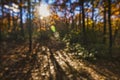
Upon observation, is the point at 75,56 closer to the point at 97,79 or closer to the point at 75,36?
the point at 97,79

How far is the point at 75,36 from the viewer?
24438 mm

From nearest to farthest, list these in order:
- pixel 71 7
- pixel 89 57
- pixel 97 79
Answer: pixel 97 79, pixel 89 57, pixel 71 7

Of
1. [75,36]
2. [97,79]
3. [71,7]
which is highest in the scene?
[71,7]

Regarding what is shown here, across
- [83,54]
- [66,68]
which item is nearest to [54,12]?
[83,54]

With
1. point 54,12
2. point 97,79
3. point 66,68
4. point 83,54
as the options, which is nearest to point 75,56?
point 83,54

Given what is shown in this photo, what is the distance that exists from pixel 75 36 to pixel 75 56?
27.1ft

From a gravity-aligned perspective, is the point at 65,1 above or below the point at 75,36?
above

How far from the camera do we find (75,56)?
645 inches

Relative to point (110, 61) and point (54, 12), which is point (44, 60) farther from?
point (54, 12)

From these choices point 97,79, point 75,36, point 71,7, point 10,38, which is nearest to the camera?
point 97,79

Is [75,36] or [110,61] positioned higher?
[75,36]

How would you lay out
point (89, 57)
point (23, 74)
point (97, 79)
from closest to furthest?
1. point (97, 79)
2. point (23, 74)
3. point (89, 57)

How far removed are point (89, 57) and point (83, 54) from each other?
2.09 feet

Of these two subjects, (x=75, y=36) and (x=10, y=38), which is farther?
(x=10, y=38)
